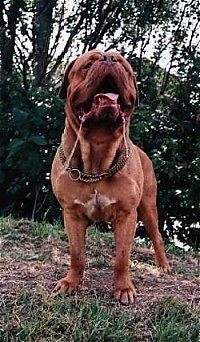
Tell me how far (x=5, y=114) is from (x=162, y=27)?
6.63 ft

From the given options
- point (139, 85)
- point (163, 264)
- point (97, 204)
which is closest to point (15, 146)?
point (139, 85)

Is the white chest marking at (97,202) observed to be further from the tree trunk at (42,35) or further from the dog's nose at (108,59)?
the tree trunk at (42,35)

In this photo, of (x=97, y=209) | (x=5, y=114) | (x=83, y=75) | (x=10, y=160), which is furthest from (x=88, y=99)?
(x=5, y=114)

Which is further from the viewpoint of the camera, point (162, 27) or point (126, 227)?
point (162, 27)

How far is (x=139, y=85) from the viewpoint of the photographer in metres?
6.85

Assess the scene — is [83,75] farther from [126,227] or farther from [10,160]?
[10,160]

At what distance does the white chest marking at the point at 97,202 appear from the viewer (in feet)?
11.0

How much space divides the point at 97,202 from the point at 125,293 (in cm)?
Result: 51

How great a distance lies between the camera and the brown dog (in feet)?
10.5

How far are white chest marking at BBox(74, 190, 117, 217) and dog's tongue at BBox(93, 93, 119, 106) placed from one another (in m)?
0.51

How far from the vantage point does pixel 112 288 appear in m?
3.52

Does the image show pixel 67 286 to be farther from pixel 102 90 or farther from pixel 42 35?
pixel 42 35

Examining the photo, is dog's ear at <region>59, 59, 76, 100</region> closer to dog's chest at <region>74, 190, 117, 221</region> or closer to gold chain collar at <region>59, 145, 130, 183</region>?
gold chain collar at <region>59, 145, 130, 183</region>

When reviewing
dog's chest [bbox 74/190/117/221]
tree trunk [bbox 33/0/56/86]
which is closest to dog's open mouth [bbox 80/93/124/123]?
dog's chest [bbox 74/190/117/221]
